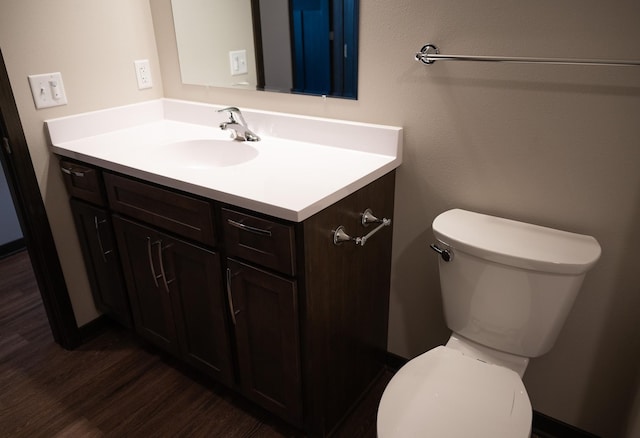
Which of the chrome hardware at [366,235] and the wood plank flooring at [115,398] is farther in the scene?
the wood plank flooring at [115,398]

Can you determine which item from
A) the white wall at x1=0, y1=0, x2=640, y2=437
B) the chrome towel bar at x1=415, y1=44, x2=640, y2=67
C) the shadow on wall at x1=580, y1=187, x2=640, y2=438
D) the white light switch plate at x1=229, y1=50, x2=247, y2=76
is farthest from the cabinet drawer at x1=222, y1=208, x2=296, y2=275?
the shadow on wall at x1=580, y1=187, x2=640, y2=438

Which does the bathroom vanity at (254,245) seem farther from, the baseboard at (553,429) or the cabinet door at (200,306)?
the baseboard at (553,429)

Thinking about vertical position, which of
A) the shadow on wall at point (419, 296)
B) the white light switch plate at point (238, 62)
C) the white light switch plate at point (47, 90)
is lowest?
the shadow on wall at point (419, 296)

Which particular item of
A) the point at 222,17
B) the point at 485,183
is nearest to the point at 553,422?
the point at 485,183

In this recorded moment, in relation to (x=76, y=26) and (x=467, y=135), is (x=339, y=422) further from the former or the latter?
(x=76, y=26)

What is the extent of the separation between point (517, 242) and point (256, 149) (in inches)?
36.1

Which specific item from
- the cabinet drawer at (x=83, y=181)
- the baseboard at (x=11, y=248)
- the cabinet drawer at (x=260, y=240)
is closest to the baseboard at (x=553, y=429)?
the cabinet drawer at (x=260, y=240)

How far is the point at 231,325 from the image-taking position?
147 centimetres

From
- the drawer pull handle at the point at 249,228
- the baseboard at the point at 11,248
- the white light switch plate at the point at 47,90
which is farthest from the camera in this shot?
the baseboard at the point at 11,248

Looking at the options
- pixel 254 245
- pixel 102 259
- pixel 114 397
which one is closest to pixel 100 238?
pixel 102 259

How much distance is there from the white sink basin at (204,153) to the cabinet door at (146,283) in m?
0.30

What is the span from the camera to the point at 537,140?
49.3 inches

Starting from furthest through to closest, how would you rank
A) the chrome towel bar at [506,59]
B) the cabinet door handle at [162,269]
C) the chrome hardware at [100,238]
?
the chrome hardware at [100,238] → the cabinet door handle at [162,269] → the chrome towel bar at [506,59]

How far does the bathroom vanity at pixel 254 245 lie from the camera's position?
124 cm
